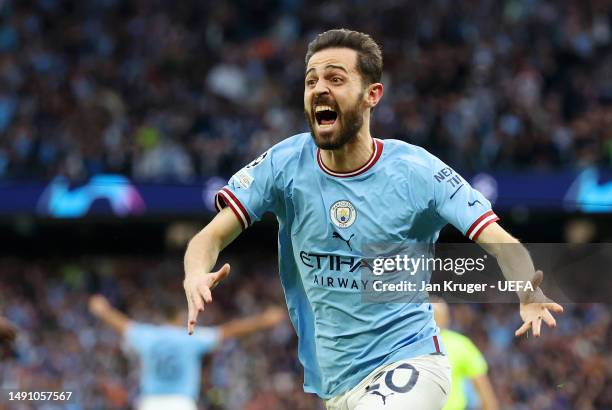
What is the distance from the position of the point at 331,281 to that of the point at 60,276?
15.4m

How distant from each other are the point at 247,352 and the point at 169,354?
7141 millimetres

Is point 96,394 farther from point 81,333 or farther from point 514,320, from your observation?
point 514,320

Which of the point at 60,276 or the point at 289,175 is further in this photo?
the point at 60,276

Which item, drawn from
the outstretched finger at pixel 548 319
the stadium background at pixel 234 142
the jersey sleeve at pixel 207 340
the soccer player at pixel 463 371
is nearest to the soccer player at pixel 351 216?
the outstretched finger at pixel 548 319

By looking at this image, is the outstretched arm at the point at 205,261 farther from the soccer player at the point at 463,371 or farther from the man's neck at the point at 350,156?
the soccer player at the point at 463,371

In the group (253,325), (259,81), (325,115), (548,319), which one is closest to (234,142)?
(259,81)

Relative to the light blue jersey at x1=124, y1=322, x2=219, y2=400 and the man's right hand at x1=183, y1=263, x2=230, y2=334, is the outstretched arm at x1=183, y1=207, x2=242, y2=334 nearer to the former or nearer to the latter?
the man's right hand at x1=183, y1=263, x2=230, y2=334

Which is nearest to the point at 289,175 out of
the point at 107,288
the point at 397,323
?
the point at 397,323

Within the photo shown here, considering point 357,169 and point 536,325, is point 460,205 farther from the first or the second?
point 536,325

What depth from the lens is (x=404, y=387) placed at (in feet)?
16.6

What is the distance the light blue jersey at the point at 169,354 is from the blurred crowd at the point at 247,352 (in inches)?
156

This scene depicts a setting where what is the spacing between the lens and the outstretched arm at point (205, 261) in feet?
15.5

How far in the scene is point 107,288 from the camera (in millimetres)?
19703

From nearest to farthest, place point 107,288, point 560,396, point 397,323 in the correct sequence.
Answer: point 397,323 < point 560,396 < point 107,288
